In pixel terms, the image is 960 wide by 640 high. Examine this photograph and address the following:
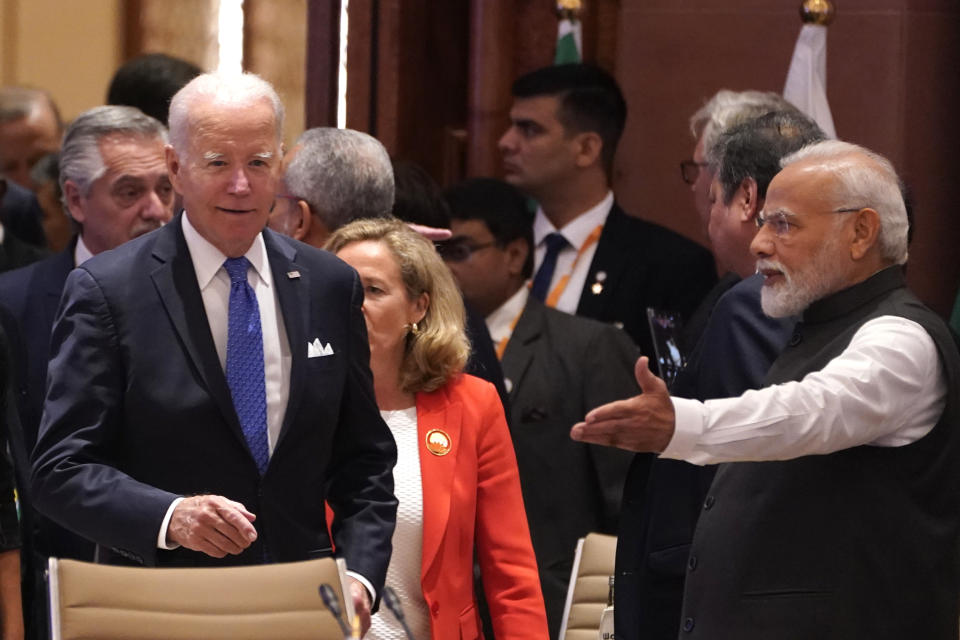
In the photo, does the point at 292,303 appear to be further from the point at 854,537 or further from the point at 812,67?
the point at 812,67

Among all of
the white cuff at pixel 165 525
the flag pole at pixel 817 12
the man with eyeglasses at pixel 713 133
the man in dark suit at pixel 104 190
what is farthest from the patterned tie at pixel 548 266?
the white cuff at pixel 165 525

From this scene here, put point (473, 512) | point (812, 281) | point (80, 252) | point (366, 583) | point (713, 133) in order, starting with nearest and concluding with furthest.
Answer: point (366, 583) → point (812, 281) → point (473, 512) → point (713, 133) → point (80, 252)

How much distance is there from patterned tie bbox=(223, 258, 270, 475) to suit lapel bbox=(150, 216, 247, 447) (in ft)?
0.12

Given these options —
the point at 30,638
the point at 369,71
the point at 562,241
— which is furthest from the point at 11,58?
the point at 30,638

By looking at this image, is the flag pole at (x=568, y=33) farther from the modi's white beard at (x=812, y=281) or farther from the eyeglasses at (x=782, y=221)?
the modi's white beard at (x=812, y=281)

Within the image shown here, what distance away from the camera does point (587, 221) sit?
597 cm

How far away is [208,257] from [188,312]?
5.7 inches

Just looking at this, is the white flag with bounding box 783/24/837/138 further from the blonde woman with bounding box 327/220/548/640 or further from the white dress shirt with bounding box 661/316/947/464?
the white dress shirt with bounding box 661/316/947/464

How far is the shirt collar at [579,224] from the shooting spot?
234 inches

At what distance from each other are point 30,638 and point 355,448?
1.03m

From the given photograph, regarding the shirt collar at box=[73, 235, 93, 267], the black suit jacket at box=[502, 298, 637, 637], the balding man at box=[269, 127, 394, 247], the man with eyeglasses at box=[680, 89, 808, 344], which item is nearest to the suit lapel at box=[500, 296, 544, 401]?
the black suit jacket at box=[502, 298, 637, 637]

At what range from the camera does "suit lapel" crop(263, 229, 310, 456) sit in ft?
11.0

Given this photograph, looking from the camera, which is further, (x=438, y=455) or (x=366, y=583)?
(x=438, y=455)

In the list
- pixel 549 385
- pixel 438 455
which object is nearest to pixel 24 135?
pixel 549 385
